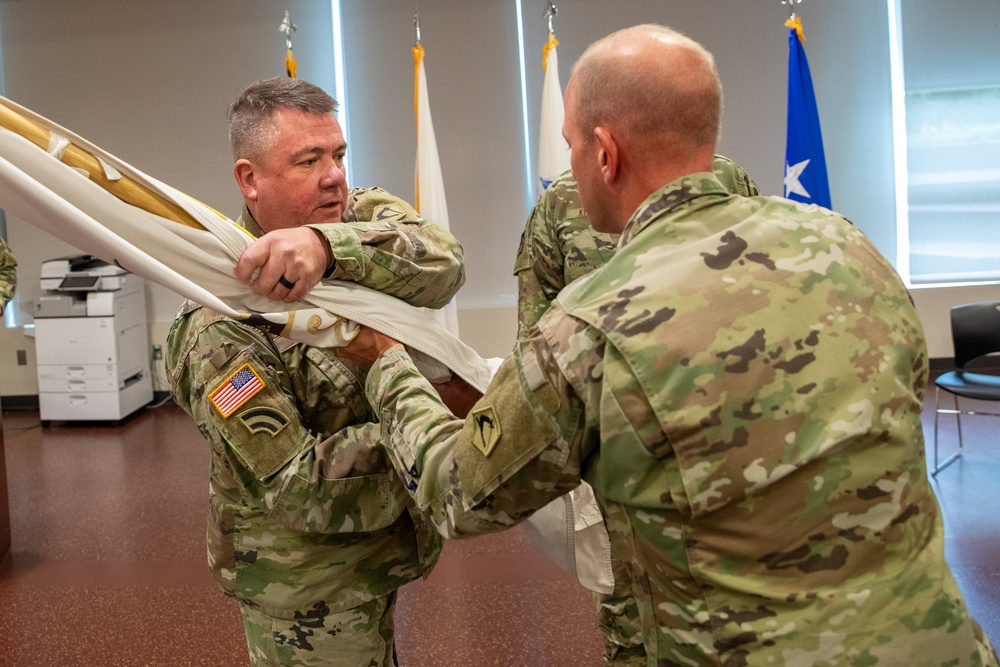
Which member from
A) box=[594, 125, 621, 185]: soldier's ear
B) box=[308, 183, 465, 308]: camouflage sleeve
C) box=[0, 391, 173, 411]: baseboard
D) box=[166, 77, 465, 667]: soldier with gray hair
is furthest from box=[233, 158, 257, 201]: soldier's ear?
box=[0, 391, 173, 411]: baseboard

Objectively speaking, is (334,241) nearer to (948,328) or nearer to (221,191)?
(221,191)

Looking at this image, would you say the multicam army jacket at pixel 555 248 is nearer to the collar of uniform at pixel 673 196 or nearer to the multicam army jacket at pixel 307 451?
the multicam army jacket at pixel 307 451

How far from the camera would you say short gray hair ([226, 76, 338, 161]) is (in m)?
1.80

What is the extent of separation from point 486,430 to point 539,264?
1.49m

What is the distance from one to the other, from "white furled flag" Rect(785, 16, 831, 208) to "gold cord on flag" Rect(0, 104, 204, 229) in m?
4.85

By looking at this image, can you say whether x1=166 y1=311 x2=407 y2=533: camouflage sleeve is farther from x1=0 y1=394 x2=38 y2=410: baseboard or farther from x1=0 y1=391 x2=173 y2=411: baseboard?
x1=0 y1=394 x2=38 y2=410: baseboard

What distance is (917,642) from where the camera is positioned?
119 centimetres

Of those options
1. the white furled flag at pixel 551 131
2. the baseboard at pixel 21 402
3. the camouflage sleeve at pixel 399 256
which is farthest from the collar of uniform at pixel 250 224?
the baseboard at pixel 21 402

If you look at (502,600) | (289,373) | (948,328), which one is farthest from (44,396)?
(948,328)

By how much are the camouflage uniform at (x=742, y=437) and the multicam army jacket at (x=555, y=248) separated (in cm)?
121

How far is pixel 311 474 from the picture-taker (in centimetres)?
159

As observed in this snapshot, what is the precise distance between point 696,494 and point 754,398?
136 mm

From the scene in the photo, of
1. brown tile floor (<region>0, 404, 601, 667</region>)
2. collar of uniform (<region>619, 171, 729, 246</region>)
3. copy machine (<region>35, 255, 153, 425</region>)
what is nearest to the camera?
collar of uniform (<region>619, 171, 729, 246</region>)

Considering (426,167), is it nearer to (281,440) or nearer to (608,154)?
(281,440)
